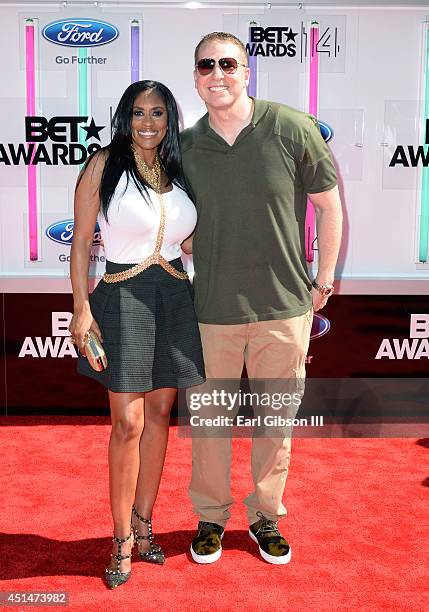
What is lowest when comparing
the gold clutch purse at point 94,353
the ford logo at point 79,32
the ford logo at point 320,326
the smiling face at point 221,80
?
the ford logo at point 320,326

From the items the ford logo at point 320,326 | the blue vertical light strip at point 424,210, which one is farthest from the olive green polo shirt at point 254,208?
the blue vertical light strip at point 424,210

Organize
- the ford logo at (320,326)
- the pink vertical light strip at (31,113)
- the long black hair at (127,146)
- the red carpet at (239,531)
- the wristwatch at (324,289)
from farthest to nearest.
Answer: the ford logo at (320,326), the pink vertical light strip at (31,113), the wristwatch at (324,289), the red carpet at (239,531), the long black hair at (127,146)

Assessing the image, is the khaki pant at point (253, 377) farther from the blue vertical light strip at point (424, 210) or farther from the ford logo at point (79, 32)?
the ford logo at point (79, 32)

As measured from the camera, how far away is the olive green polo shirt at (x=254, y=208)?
260 cm

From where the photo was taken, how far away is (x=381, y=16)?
4.16m

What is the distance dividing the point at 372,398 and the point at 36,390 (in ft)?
6.58

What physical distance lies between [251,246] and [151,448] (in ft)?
2.60

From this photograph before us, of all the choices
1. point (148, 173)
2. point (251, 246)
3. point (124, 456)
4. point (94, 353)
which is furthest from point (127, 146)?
point (124, 456)

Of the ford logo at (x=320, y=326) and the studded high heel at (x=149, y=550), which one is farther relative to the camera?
the ford logo at (x=320, y=326)

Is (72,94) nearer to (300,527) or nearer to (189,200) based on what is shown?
(189,200)

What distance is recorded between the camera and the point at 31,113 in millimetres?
4180

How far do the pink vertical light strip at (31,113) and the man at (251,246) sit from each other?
179 centimetres

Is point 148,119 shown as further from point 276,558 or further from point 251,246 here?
point 276,558

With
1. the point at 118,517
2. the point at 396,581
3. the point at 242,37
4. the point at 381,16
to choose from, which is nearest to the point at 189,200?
the point at 118,517
